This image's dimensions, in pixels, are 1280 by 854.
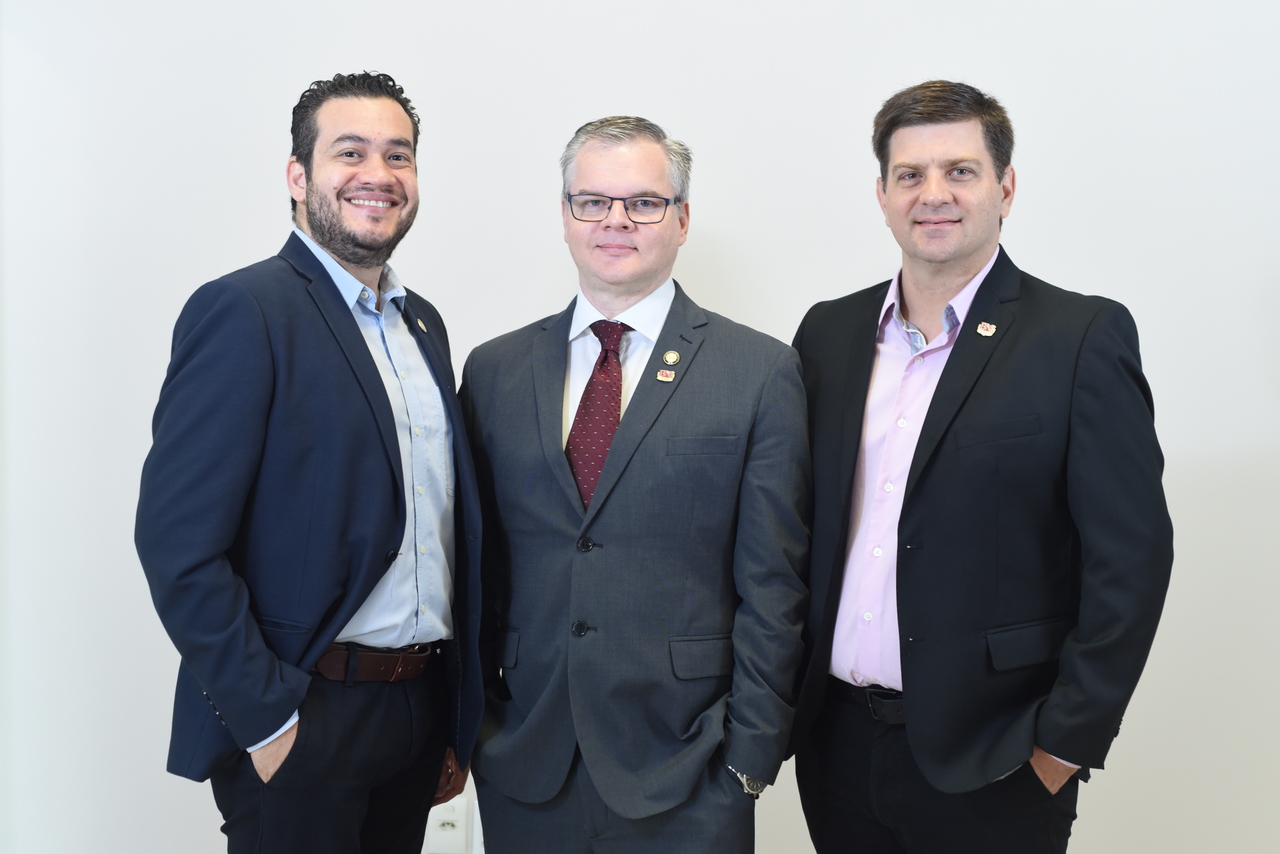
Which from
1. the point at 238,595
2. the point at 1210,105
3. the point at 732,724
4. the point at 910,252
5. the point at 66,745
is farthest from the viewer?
the point at 66,745

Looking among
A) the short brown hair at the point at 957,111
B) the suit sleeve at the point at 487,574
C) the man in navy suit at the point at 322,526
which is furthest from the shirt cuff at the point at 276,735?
the short brown hair at the point at 957,111

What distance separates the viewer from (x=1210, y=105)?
2869 millimetres

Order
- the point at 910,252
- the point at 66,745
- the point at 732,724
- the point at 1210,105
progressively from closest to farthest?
1. the point at 732,724
2. the point at 910,252
3. the point at 1210,105
4. the point at 66,745

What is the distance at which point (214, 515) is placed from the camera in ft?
5.82

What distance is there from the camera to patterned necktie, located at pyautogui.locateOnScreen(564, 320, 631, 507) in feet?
6.76

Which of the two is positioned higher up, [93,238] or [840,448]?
[93,238]

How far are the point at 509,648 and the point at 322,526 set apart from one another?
477 mm

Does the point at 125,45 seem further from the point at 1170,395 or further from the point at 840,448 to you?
the point at 1170,395

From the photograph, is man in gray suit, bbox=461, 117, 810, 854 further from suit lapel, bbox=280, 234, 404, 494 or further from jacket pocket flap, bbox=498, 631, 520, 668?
suit lapel, bbox=280, 234, 404, 494

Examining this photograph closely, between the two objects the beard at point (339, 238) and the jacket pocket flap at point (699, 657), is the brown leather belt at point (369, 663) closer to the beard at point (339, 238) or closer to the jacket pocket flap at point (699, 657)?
the jacket pocket flap at point (699, 657)

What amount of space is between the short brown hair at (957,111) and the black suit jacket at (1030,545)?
340 millimetres

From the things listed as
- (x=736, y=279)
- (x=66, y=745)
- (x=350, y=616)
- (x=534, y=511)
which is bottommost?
(x=66, y=745)

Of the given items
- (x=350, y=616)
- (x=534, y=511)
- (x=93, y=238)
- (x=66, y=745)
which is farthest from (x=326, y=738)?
(x=93, y=238)

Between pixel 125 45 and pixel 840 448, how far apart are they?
2418 mm
